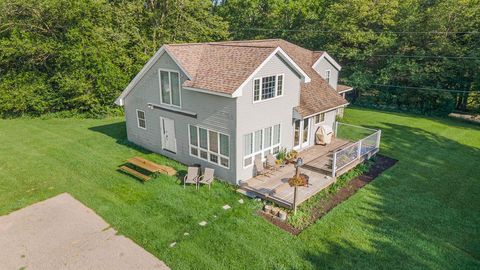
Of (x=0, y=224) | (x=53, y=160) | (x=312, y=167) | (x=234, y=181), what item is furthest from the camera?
(x=53, y=160)

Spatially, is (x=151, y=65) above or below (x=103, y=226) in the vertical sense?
above

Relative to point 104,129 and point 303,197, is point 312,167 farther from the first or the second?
point 104,129

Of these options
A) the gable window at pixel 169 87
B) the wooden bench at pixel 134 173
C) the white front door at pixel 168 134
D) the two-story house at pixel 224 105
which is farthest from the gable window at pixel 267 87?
the wooden bench at pixel 134 173

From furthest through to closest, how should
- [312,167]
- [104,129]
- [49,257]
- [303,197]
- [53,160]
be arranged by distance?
[104,129]
[53,160]
[312,167]
[303,197]
[49,257]

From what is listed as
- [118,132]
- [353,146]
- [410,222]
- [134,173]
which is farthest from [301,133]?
[118,132]

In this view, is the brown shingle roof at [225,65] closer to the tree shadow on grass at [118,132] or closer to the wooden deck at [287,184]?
the wooden deck at [287,184]

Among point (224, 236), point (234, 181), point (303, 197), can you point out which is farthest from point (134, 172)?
point (303, 197)

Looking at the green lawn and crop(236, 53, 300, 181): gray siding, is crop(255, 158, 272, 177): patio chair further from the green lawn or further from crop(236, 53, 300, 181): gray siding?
the green lawn

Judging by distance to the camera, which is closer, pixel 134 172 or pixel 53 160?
pixel 134 172
